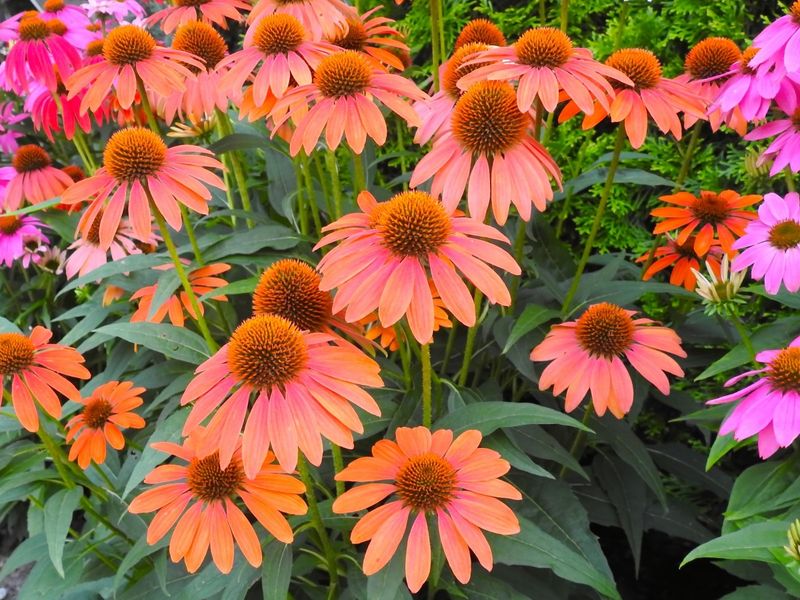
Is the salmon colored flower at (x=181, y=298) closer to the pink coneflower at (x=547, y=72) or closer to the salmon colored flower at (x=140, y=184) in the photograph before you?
the salmon colored flower at (x=140, y=184)

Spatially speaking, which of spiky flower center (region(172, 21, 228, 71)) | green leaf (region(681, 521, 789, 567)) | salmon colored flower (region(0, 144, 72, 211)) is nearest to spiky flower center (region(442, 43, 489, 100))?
spiky flower center (region(172, 21, 228, 71))

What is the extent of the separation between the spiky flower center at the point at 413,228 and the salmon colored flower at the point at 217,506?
1.11 ft

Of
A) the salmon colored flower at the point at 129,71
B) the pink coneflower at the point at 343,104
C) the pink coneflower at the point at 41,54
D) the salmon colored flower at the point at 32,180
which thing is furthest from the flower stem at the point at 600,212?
the salmon colored flower at the point at 32,180

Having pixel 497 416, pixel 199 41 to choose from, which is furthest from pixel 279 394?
pixel 199 41

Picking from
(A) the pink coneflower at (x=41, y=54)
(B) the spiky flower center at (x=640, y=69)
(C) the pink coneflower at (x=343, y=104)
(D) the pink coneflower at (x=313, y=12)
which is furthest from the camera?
(A) the pink coneflower at (x=41, y=54)

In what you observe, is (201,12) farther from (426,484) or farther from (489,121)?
(426,484)

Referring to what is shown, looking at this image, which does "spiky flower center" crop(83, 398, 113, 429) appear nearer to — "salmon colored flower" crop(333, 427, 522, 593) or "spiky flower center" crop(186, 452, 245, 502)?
"spiky flower center" crop(186, 452, 245, 502)

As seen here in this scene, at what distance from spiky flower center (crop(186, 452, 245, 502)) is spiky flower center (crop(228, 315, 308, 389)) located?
0.59 ft

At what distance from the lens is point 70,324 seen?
245cm

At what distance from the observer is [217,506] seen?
103 centimetres

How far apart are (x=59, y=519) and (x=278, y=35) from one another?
958 millimetres

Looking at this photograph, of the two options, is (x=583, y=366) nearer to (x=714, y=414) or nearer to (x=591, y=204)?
(x=714, y=414)

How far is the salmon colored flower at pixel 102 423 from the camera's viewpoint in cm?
140

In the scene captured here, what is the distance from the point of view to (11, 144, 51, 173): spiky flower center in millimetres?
2156
